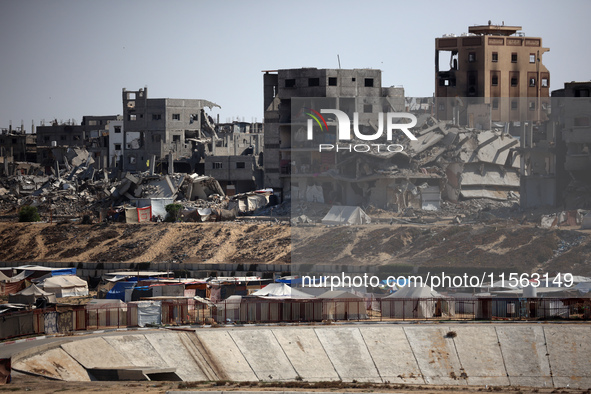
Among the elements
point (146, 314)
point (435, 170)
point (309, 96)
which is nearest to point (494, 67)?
point (309, 96)

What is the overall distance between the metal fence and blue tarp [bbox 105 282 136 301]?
14.8ft

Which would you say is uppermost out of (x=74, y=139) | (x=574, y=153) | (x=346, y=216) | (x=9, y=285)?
(x=74, y=139)

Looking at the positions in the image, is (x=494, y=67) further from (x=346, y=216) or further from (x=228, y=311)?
(x=228, y=311)

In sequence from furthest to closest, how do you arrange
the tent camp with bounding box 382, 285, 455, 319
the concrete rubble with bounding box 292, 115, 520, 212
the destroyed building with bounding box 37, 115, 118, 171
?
the destroyed building with bounding box 37, 115, 118, 171 < the concrete rubble with bounding box 292, 115, 520, 212 < the tent camp with bounding box 382, 285, 455, 319

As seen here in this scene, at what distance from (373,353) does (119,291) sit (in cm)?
1325

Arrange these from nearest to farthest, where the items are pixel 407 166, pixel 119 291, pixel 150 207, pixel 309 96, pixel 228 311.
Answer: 1. pixel 228 311
2. pixel 119 291
3. pixel 407 166
4. pixel 150 207
5. pixel 309 96

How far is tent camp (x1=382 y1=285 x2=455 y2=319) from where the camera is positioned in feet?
119

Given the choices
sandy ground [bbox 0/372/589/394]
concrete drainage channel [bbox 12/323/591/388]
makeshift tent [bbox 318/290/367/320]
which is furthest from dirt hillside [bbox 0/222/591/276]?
sandy ground [bbox 0/372/589/394]

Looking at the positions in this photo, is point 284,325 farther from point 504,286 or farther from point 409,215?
point 409,215

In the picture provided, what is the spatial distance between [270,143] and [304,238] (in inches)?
862

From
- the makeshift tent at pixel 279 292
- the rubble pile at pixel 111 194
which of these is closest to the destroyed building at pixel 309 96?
the rubble pile at pixel 111 194

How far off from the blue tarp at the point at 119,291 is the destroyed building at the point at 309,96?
27129 mm

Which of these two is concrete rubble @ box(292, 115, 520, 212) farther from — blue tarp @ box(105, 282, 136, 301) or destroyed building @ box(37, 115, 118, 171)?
destroyed building @ box(37, 115, 118, 171)

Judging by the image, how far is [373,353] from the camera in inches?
1282
